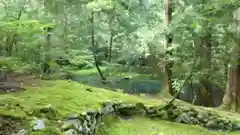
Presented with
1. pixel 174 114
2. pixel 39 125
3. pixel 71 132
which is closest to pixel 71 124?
pixel 71 132

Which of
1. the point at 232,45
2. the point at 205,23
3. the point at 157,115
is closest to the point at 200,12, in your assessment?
the point at 205,23

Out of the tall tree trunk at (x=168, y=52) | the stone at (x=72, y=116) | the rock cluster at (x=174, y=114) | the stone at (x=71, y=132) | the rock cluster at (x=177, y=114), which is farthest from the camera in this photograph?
the tall tree trunk at (x=168, y=52)

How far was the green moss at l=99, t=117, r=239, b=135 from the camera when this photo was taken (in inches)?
286

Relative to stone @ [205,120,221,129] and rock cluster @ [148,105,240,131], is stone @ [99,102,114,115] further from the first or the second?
stone @ [205,120,221,129]

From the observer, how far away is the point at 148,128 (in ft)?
25.7

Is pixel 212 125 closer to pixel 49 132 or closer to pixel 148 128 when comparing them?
pixel 148 128

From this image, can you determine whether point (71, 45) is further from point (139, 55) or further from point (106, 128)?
point (106, 128)

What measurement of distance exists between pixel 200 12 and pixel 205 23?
49 cm

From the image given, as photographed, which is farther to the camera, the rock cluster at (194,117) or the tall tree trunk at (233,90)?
the tall tree trunk at (233,90)

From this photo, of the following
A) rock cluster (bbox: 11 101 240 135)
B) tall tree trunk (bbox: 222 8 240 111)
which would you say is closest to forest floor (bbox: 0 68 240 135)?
rock cluster (bbox: 11 101 240 135)

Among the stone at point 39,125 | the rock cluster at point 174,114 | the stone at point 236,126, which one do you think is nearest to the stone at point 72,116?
the stone at point 39,125

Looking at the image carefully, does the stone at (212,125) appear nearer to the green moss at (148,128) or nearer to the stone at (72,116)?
the green moss at (148,128)

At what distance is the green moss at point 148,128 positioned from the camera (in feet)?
23.8

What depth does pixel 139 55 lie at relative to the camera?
17.2 m
